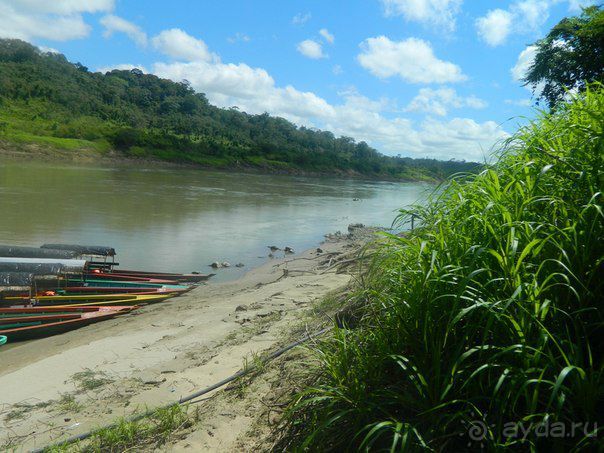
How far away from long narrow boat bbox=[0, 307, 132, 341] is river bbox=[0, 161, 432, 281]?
4.99m

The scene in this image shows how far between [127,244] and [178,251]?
1.74 meters

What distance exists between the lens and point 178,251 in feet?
53.1

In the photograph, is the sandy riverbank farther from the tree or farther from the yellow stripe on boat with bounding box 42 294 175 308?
the tree

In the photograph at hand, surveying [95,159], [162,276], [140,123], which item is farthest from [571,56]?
[140,123]

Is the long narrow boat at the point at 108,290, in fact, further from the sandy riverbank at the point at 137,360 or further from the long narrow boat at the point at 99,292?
the sandy riverbank at the point at 137,360

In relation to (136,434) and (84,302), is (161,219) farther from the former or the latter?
(136,434)

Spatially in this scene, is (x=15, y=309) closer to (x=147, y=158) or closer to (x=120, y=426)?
(x=120, y=426)

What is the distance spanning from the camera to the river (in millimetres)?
15758

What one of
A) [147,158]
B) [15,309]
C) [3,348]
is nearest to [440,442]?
[3,348]

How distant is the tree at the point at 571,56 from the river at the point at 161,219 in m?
6.53

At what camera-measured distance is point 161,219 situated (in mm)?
21969

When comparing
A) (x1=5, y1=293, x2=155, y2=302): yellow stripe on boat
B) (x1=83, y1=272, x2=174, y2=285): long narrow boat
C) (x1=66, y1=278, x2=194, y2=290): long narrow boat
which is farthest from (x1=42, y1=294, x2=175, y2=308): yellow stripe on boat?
(x1=83, y1=272, x2=174, y2=285): long narrow boat
